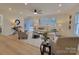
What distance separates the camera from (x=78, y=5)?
2.85m

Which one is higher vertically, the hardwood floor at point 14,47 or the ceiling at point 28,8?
the ceiling at point 28,8

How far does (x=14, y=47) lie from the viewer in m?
2.91

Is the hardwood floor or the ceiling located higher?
the ceiling

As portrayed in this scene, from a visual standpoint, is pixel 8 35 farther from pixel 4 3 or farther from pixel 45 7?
pixel 45 7

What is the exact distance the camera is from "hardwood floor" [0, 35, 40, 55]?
9.52 ft

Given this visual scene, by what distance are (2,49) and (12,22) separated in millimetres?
537

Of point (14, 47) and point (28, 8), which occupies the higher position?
point (28, 8)

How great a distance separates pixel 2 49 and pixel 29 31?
0.61m

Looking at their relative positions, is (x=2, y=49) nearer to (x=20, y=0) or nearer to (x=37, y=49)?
(x=37, y=49)

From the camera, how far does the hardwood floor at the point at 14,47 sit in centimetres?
290

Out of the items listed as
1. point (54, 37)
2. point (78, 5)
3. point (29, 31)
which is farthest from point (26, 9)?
point (78, 5)

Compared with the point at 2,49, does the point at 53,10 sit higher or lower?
higher
